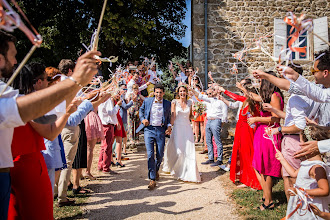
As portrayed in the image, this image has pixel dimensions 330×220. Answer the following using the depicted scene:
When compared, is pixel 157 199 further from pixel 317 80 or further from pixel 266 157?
pixel 317 80

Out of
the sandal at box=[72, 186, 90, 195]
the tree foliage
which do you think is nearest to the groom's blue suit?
the sandal at box=[72, 186, 90, 195]

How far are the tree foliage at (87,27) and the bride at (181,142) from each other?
18.8ft

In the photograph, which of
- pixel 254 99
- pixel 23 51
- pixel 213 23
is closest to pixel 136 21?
pixel 213 23

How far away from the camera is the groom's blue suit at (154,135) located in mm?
5301


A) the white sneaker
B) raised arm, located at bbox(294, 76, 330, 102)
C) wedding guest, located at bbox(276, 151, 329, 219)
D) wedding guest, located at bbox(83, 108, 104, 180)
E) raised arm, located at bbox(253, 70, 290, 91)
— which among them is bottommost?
the white sneaker

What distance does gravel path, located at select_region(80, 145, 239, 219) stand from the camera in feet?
12.9

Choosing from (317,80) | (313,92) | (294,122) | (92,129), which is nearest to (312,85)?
(313,92)

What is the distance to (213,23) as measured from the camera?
33.2 ft

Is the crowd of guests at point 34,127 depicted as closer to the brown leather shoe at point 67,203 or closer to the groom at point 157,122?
the brown leather shoe at point 67,203

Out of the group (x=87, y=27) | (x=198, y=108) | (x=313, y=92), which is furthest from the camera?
(x=87, y=27)

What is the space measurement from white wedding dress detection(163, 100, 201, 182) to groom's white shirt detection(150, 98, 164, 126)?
563 millimetres

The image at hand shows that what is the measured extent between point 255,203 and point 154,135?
251 cm

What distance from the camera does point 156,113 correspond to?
18.5 ft

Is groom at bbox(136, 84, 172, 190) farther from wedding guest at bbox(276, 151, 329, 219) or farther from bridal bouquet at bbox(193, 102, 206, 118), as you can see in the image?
wedding guest at bbox(276, 151, 329, 219)
